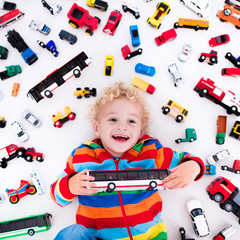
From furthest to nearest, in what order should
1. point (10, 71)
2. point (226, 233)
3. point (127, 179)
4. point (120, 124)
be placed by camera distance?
point (10, 71)
point (226, 233)
point (120, 124)
point (127, 179)

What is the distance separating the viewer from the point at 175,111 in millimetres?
1046

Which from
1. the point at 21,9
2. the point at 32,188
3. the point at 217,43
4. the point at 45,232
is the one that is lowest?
the point at 45,232

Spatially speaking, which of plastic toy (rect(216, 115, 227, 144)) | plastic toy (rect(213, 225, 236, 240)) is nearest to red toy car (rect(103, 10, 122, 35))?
plastic toy (rect(216, 115, 227, 144))

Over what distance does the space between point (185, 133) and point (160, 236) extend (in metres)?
0.41

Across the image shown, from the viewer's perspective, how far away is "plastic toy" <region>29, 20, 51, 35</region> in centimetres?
110

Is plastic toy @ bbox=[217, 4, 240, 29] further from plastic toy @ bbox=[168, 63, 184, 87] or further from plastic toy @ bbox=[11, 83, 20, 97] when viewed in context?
plastic toy @ bbox=[11, 83, 20, 97]

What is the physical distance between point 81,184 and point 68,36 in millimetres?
646

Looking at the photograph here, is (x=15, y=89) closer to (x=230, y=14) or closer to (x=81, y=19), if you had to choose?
(x=81, y=19)

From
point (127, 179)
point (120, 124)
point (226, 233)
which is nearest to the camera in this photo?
point (127, 179)

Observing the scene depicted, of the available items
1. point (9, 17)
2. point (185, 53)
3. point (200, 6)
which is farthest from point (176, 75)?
point (9, 17)

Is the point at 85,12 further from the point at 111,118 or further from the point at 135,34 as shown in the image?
the point at 111,118

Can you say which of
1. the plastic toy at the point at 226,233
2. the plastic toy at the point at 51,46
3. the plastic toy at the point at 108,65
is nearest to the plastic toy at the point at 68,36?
the plastic toy at the point at 51,46

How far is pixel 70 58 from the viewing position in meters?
1.11

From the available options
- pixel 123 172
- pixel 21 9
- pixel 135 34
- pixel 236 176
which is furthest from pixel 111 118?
pixel 21 9
